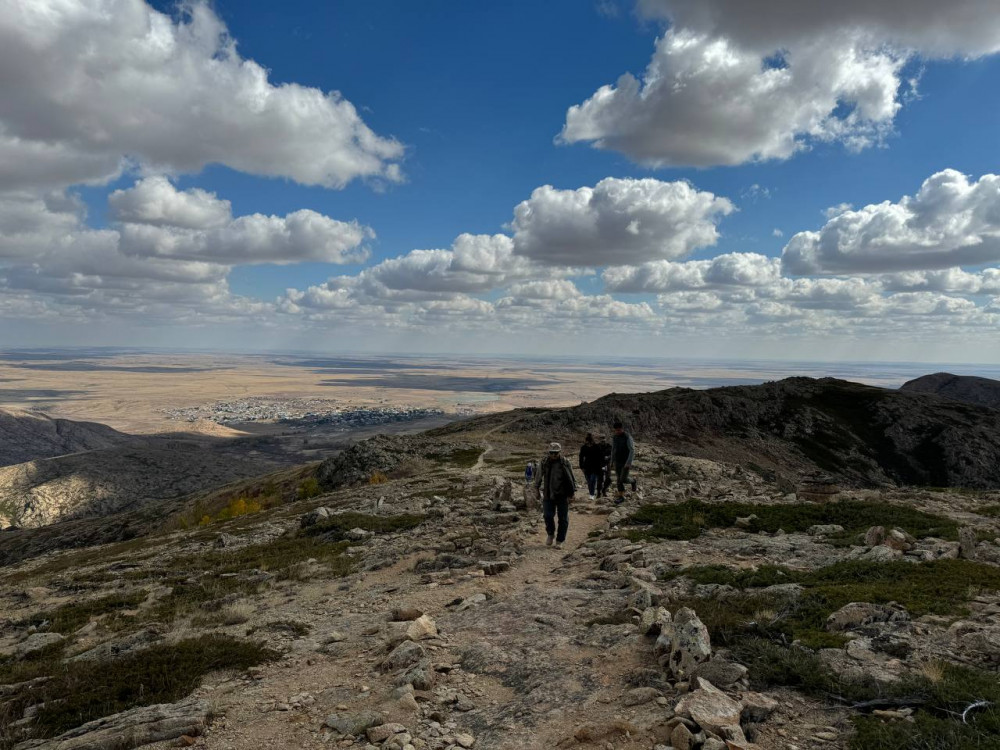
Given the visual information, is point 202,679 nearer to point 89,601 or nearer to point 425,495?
point 89,601

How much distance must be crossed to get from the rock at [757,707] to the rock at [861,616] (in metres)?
3.32

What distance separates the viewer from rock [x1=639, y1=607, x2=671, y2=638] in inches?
401

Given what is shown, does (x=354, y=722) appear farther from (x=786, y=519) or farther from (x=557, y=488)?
(x=786, y=519)

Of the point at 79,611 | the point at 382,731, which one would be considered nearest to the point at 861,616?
the point at 382,731

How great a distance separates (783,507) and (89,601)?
2815cm

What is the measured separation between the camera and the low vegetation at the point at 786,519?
19.7m

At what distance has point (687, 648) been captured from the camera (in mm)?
8680

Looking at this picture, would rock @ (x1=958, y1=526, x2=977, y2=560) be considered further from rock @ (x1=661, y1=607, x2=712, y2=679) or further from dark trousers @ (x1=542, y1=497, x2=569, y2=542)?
dark trousers @ (x1=542, y1=497, x2=569, y2=542)

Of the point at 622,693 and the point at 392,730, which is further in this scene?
the point at 622,693

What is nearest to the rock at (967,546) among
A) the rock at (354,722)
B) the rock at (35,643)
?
the rock at (354,722)

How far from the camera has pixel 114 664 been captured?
37.7 feet

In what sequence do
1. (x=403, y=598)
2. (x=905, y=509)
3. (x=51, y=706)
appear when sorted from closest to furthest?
(x=51, y=706)
(x=403, y=598)
(x=905, y=509)

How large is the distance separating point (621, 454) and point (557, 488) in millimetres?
9045

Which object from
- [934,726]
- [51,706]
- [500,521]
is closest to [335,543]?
[500,521]
